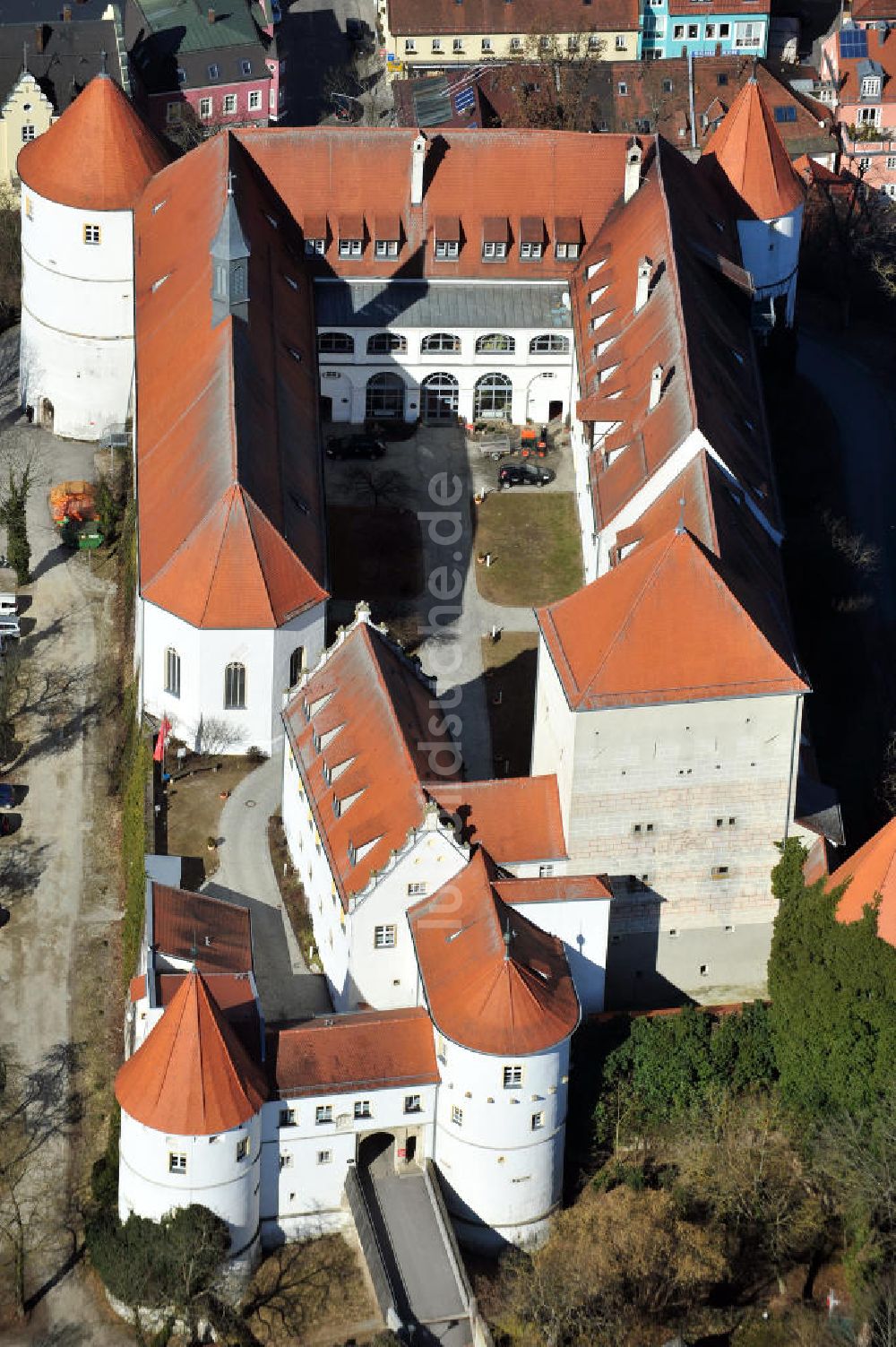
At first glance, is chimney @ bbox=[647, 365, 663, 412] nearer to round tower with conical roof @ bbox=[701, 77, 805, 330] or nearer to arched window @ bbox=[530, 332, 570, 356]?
arched window @ bbox=[530, 332, 570, 356]

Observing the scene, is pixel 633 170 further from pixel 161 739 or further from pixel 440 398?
pixel 161 739

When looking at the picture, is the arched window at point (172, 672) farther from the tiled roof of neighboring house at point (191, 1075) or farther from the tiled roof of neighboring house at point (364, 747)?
the tiled roof of neighboring house at point (191, 1075)

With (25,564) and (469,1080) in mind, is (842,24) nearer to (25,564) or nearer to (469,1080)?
(25,564)

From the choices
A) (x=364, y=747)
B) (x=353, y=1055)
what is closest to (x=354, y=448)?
(x=364, y=747)

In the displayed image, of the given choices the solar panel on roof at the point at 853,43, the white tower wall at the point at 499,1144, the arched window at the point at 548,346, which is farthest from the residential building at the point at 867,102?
the white tower wall at the point at 499,1144

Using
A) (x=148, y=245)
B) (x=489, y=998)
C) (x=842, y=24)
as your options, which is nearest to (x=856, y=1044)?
(x=489, y=998)
